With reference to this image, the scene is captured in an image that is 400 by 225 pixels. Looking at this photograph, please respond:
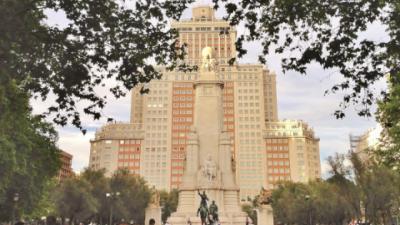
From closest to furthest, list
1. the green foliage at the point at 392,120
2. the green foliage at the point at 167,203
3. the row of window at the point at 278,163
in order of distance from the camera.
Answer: the green foliage at the point at 392,120, the green foliage at the point at 167,203, the row of window at the point at 278,163

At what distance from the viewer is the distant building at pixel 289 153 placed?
156 m

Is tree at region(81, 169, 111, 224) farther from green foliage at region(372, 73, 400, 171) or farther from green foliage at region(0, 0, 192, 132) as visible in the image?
green foliage at region(0, 0, 192, 132)

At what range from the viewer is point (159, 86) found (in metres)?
158

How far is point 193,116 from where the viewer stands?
153m

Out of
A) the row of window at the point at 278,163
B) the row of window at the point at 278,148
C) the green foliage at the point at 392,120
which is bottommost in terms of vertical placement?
the green foliage at the point at 392,120

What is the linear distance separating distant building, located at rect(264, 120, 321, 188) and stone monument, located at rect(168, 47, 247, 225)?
8788 centimetres

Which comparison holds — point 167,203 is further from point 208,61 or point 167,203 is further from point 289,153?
point 289,153

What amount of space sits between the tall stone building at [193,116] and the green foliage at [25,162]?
106377 mm

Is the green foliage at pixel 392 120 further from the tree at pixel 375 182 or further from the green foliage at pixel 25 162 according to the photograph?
the green foliage at pixel 25 162

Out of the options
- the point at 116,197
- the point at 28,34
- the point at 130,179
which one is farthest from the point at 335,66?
the point at 130,179

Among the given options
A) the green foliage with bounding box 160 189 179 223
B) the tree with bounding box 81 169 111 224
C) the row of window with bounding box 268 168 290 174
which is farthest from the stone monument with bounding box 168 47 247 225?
the row of window with bounding box 268 168 290 174

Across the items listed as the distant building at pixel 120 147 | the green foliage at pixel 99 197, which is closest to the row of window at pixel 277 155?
the distant building at pixel 120 147

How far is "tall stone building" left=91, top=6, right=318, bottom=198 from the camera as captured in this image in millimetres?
153500

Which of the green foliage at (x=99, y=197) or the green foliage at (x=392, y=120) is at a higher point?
the green foliage at (x=392, y=120)
